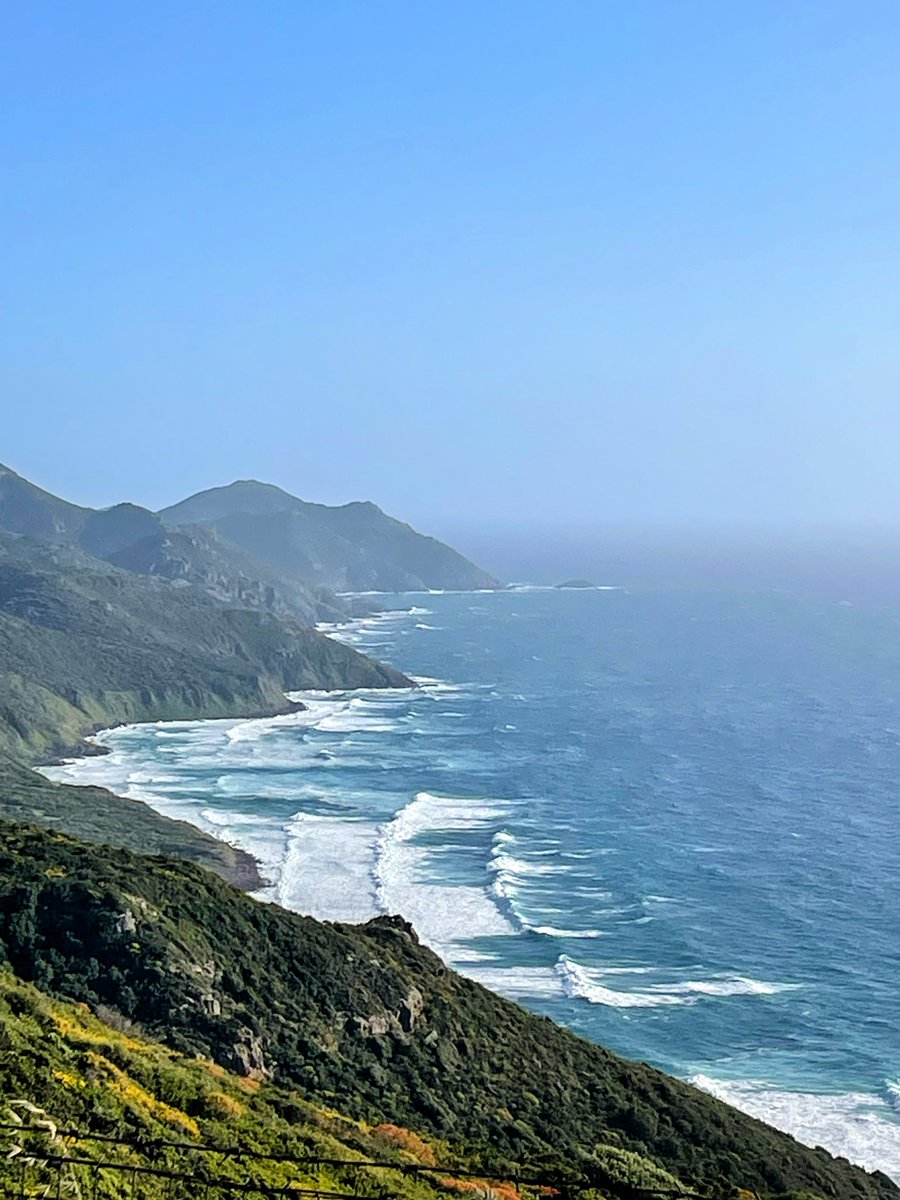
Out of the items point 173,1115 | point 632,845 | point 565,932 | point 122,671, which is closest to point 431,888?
point 565,932

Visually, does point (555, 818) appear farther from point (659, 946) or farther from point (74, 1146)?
point (74, 1146)

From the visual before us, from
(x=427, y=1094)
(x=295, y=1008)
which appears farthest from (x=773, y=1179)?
(x=295, y=1008)

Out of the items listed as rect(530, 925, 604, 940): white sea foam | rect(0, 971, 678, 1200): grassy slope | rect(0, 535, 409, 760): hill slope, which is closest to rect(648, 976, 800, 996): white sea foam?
rect(530, 925, 604, 940): white sea foam

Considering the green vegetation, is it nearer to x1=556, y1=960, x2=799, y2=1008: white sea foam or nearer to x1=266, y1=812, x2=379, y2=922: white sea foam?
x1=266, y1=812, x2=379, y2=922: white sea foam

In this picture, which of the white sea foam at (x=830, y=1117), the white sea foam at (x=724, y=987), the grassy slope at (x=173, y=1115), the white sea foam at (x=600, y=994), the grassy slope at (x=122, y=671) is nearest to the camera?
the grassy slope at (x=173, y=1115)

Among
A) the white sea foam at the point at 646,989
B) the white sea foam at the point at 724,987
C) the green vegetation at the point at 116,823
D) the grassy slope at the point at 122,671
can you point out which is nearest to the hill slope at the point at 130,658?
the grassy slope at the point at 122,671

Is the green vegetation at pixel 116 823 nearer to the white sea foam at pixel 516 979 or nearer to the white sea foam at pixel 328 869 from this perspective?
the white sea foam at pixel 328 869
